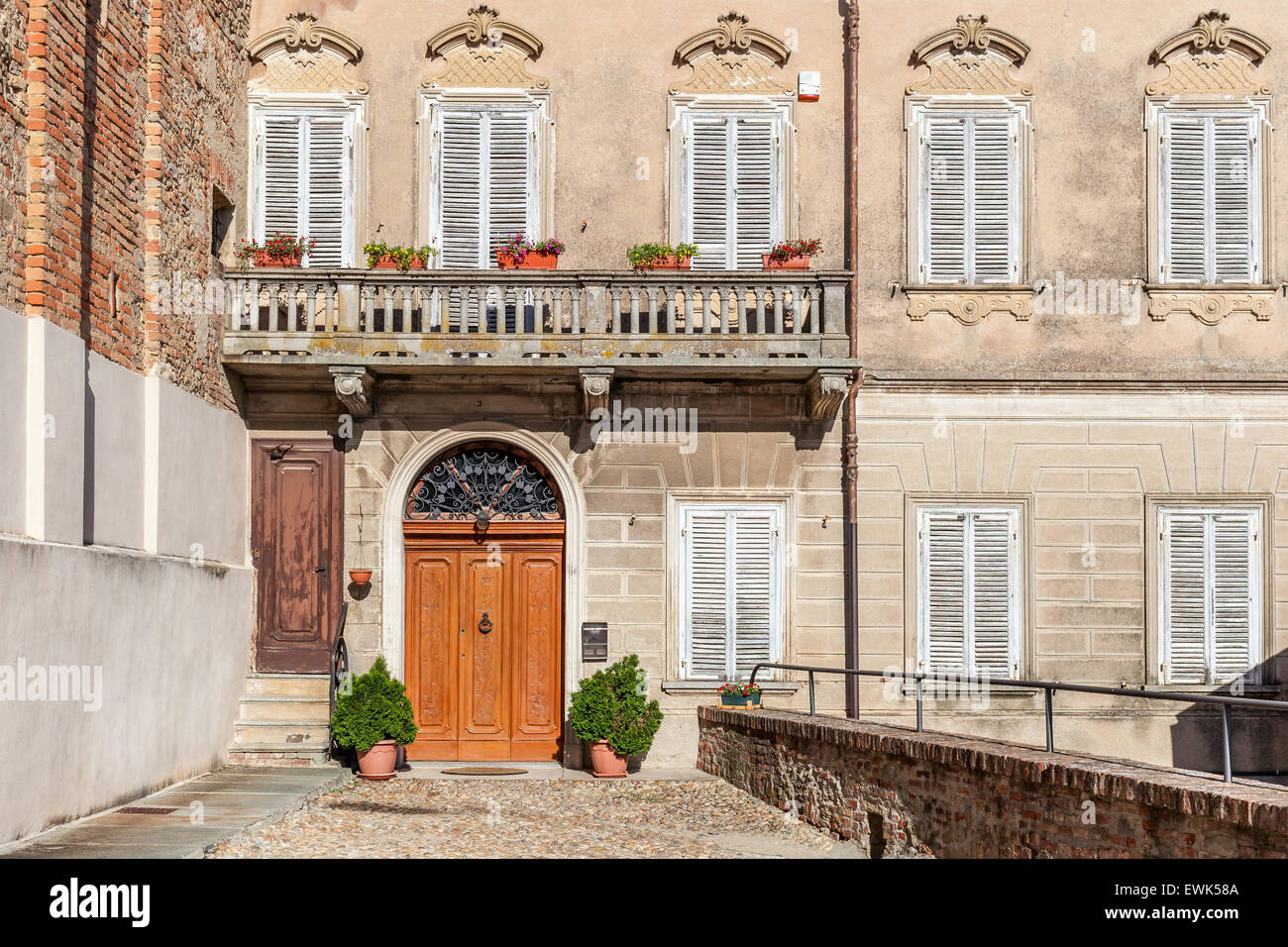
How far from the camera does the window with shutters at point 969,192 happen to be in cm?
1648

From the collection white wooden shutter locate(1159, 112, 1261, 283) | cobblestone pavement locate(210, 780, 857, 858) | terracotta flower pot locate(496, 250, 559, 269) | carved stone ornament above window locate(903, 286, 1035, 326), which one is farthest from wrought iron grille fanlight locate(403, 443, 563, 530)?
white wooden shutter locate(1159, 112, 1261, 283)

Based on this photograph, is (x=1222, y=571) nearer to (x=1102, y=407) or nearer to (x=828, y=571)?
(x=1102, y=407)

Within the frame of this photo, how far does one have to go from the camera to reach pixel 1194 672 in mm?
16234

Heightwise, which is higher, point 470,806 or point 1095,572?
point 1095,572

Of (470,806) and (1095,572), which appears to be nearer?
(470,806)

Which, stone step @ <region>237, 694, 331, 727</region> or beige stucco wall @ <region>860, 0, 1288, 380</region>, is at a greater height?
beige stucco wall @ <region>860, 0, 1288, 380</region>

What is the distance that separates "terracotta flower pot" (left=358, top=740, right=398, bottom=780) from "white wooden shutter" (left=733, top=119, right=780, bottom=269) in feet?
20.6

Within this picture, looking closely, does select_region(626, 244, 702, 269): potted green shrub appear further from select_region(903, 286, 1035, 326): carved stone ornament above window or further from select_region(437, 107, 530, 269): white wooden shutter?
select_region(903, 286, 1035, 326): carved stone ornament above window

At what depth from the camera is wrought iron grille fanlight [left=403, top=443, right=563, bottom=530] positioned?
16.5 metres

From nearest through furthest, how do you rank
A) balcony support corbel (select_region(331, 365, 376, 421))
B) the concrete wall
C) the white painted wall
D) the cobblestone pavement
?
the white painted wall → the concrete wall → the cobblestone pavement → balcony support corbel (select_region(331, 365, 376, 421))

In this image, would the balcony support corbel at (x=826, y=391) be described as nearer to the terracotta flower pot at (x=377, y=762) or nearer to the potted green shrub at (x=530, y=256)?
the potted green shrub at (x=530, y=256)

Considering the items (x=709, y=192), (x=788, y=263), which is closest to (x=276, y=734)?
(x=788, y=263)

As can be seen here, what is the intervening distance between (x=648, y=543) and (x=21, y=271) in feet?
24.2
